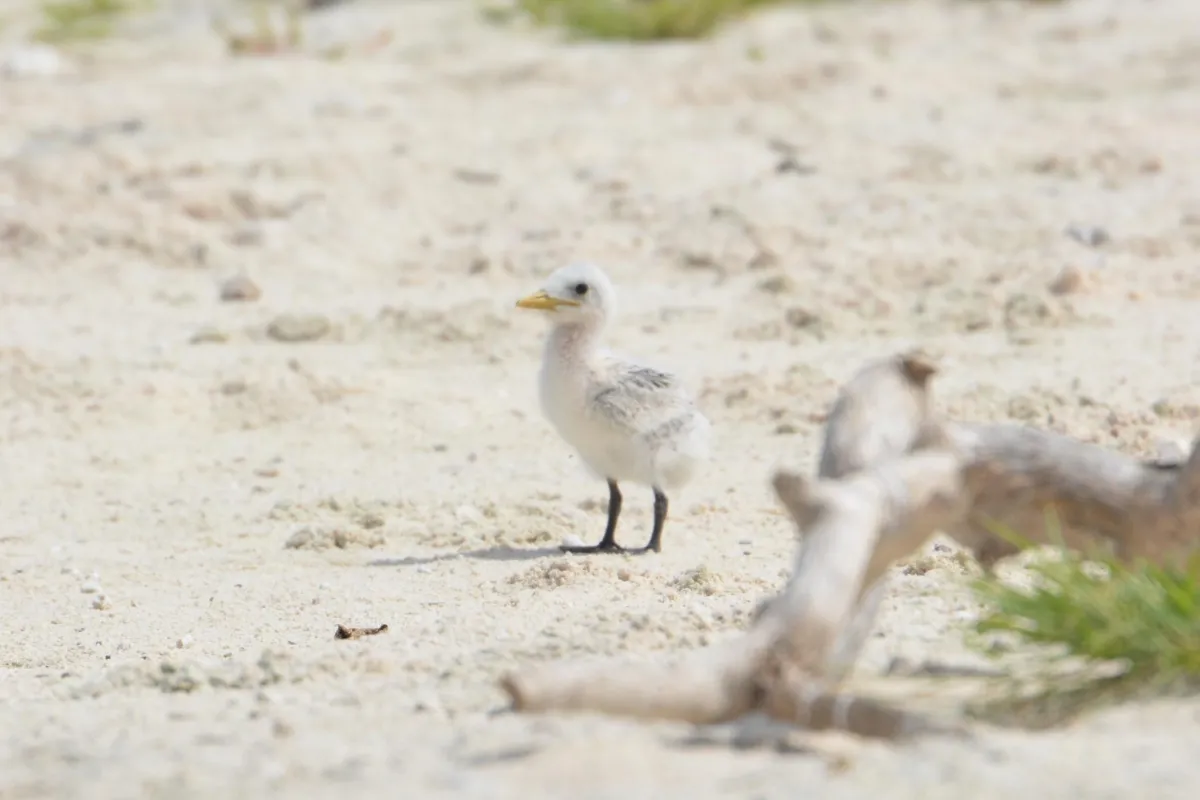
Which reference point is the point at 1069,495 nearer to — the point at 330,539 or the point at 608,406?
the point at 608,406

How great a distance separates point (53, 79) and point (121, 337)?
5784mm

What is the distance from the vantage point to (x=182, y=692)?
481 centimetres

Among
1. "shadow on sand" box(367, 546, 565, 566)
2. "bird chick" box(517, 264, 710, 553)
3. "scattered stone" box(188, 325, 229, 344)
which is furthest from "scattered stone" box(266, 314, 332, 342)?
"shadow on sand" box(367, 546, 565, 566)

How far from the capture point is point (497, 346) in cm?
899

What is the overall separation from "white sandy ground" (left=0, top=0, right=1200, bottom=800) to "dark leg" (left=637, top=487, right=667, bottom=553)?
0.16 feet

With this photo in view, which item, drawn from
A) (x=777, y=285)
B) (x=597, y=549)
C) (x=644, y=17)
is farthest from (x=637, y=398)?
(x=644, y=17)

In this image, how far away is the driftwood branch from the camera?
12.0 feet

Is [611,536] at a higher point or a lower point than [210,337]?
lower

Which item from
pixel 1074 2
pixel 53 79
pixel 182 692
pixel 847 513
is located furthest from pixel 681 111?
pixel 847 513

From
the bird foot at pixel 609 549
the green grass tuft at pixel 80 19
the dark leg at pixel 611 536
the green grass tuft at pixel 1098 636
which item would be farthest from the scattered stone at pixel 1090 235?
the green grass tuft at pixel 80 19

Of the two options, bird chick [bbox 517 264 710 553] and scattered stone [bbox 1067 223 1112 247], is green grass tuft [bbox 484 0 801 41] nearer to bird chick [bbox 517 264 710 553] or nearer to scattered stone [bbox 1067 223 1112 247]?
scattered stone [bbox 1067 223 1112 247]

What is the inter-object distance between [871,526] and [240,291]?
6.32 meters

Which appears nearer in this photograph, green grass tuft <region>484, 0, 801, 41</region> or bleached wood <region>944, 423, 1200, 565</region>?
bleached wood <region>944, 423, 1200, 565</region>

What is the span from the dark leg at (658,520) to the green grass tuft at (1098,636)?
9.46ft
